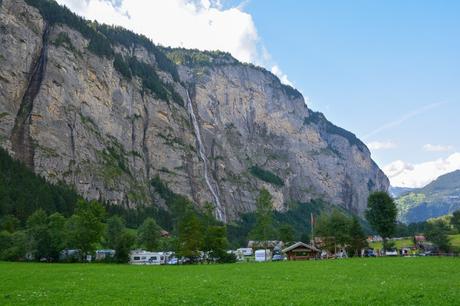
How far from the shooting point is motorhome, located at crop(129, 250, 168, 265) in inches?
3274

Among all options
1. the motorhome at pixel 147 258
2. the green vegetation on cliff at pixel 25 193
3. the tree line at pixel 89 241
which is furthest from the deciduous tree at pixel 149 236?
the green vegetation on cliff at pixel 25 193

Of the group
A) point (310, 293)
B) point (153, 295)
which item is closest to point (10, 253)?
point (153, 295)

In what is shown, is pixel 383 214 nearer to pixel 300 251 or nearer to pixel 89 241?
pixel 300 251

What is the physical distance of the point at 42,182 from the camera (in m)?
136

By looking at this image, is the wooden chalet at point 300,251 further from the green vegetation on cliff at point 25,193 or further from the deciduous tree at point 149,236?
the green vegetation on cliff at point 25,193

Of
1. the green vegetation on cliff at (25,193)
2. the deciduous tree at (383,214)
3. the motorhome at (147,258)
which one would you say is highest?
the green vegetation on cliff at (25,193)

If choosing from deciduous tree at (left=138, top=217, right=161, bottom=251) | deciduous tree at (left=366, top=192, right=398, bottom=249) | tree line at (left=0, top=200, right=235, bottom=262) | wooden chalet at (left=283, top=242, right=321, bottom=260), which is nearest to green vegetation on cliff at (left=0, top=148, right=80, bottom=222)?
deciduous tree at (left=138, top=217, right=161, bottom=251)

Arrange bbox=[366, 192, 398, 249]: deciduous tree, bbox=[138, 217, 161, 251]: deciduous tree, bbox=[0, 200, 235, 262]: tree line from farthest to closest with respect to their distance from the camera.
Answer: bbox=[138, 217, 161, 251]: deciduous tree, bbox=[366, 192, 398, 249]: deciduous tree, bbox=[0, 200, 235, 262]: tree line

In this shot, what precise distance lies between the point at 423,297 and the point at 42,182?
5338 inches

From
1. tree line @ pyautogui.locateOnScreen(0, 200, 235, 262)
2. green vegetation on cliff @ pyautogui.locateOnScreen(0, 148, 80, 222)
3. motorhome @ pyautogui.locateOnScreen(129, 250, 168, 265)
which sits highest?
green vegetation on cliff @ pyautogui.locateOnScreen(0, 148, 80, 222)

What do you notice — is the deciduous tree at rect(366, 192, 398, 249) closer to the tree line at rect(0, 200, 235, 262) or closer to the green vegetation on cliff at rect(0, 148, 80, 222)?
the tree line at rect(0, 200, 235, 262)

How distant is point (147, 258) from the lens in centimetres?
8538

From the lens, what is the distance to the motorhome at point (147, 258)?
83162 millimetres

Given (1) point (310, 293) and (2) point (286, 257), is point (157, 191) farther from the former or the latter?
(1) point (310, 293)
